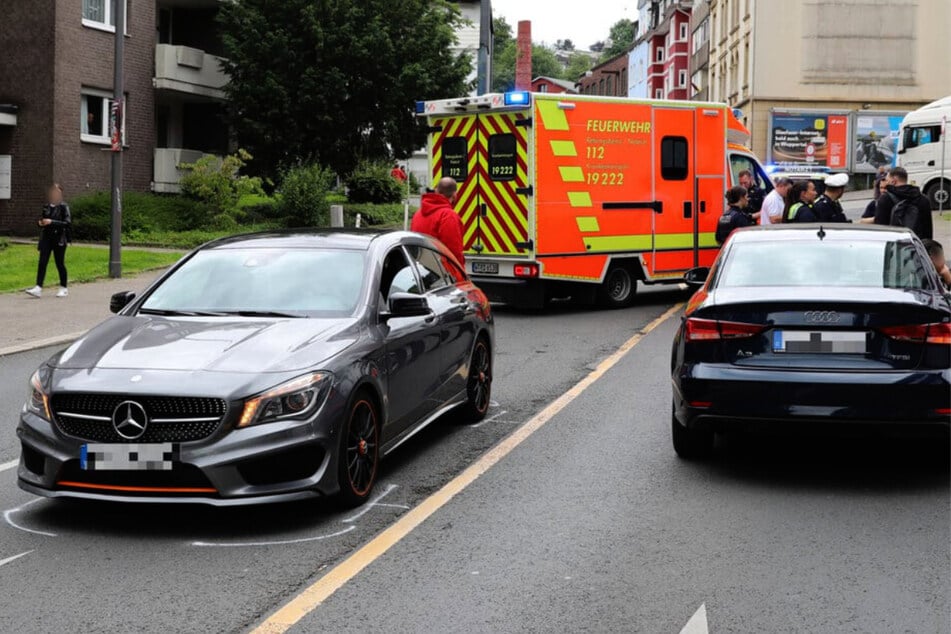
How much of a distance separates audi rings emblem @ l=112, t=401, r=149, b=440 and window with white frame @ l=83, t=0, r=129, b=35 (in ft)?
85.6

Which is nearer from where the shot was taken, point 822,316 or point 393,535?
point 393,535

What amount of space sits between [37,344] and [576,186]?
715 cm

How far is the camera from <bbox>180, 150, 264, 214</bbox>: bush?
97.3 feet

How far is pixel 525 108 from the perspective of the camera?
16391mm

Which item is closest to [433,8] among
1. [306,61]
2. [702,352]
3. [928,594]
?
[306,61]

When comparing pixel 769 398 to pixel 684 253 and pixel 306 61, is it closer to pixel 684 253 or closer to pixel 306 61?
pixel 684 253

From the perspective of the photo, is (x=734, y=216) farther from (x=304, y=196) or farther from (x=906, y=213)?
(x=304, y=196)

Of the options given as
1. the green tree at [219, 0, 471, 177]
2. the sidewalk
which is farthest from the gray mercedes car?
the green tree at [219, 0, 471, 177]

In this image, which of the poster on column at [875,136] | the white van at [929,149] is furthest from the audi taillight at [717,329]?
the poster on column at [875,136]

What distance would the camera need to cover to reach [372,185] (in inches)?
1551

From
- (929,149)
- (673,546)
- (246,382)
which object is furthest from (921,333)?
(929,149)

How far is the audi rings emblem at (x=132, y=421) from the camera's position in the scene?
5891 millimetres

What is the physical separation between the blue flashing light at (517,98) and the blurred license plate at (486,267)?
2.17 meters

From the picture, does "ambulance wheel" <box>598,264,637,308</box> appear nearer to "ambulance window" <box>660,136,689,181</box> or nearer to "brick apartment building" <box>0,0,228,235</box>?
"ambulance window" <box>660,136,689,181</box>
